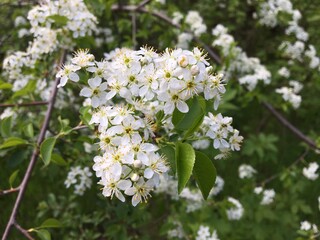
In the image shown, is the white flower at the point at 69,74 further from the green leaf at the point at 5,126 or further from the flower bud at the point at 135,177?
the green leaf at the point at 5,126

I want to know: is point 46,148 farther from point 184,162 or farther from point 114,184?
point 184,162

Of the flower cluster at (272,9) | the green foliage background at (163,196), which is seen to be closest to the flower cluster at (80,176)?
the green foliage background at (163,196)

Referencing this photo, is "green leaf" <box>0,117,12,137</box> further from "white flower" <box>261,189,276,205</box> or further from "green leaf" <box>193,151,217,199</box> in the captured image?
"white flower" <box>261,189,276,205</box>

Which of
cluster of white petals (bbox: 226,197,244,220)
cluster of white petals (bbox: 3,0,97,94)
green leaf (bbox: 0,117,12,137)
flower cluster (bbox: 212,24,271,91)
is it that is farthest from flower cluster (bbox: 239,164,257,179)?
green leaf (bbox: 0,117,12,137)

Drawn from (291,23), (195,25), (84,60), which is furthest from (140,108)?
(291,23)

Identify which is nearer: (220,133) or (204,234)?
(220,133)
